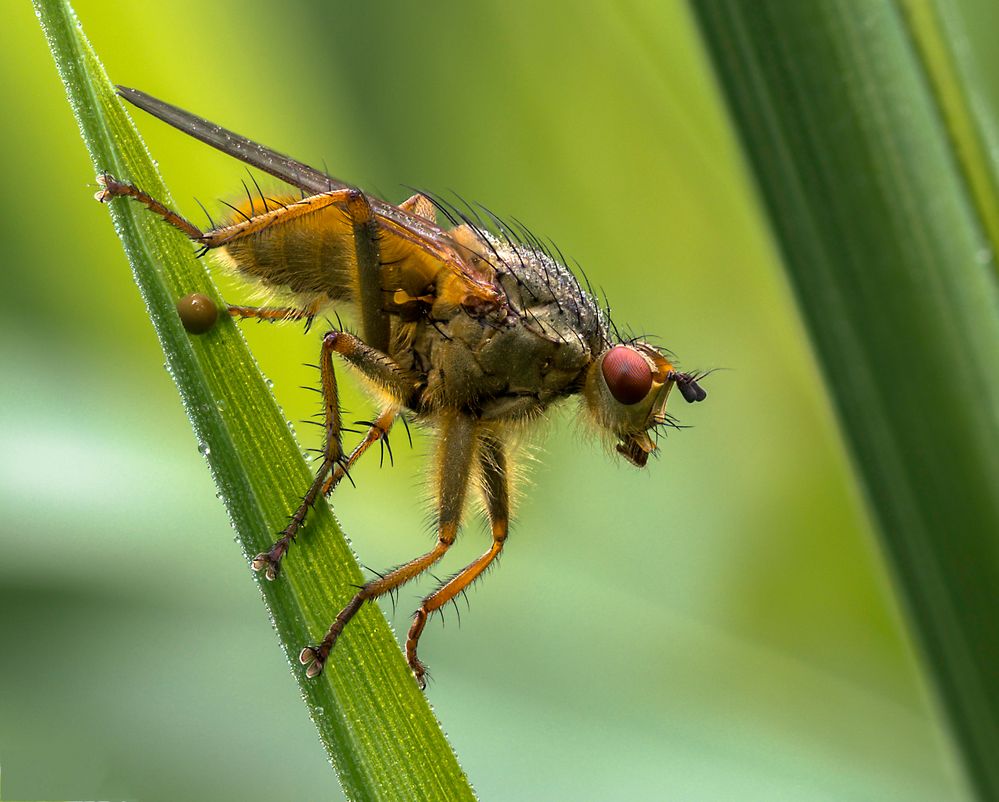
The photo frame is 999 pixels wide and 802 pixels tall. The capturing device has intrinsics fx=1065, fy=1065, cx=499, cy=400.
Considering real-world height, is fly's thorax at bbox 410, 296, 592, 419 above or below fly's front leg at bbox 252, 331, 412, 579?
below

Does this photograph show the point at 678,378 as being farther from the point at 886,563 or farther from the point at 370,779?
the point at 370,779

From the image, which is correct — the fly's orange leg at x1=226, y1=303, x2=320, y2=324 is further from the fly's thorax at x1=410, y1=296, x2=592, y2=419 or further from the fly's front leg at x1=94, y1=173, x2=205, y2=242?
the fly's front leg at x1=94, y1=173, x2=205, y2=242

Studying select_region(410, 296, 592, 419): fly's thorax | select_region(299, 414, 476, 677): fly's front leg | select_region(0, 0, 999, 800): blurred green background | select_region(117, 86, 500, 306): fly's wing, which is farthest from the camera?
select_region(410, 296, 592, 419): fly's thorax

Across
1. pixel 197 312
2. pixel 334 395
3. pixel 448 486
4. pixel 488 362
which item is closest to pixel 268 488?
pixel 197 312

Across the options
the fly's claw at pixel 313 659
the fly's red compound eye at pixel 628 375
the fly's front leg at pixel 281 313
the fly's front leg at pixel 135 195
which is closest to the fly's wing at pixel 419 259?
the fly's front leg at pixel 281 313

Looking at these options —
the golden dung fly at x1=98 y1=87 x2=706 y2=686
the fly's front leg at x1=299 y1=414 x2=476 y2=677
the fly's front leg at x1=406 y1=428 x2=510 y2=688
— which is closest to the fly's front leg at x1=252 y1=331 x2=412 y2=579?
the golden dung fly at x1=98 y1=87 x2=706 y2=686

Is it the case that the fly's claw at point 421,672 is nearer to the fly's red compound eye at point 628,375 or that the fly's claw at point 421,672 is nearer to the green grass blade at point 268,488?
the green grass blade at point 268,488

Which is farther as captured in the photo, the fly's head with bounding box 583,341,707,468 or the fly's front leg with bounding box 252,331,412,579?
the fly's head with bounding box 583,341,707,468
